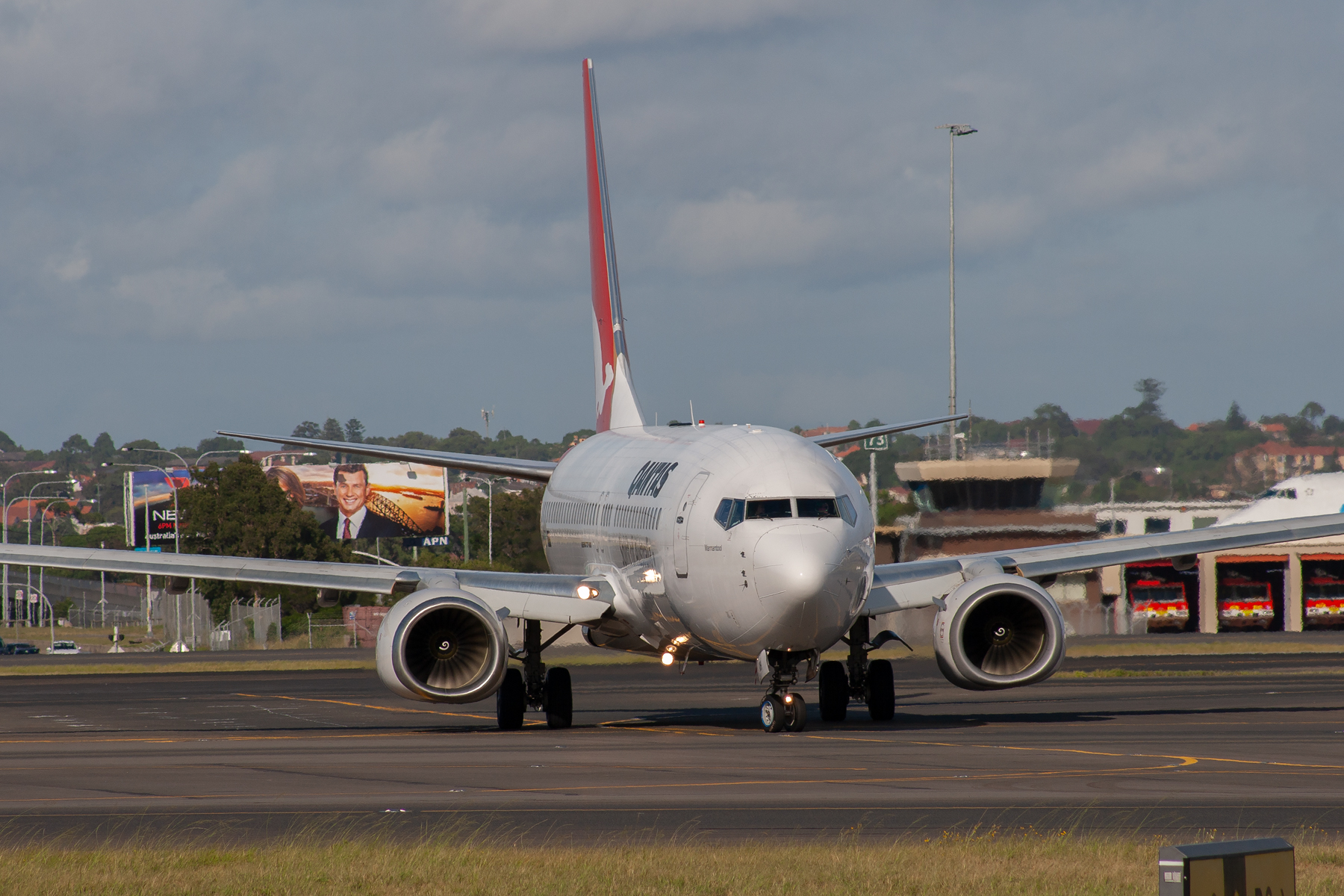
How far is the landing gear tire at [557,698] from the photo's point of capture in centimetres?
2688

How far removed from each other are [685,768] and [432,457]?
14.0m

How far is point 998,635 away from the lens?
84.7ft

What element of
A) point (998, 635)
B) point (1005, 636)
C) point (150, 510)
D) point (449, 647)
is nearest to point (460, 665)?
point (449, 647)

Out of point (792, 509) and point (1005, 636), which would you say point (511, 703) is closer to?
point (792, 509)

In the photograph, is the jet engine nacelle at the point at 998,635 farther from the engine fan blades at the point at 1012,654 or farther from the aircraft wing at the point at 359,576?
the aircraft wing at the point at 359,576

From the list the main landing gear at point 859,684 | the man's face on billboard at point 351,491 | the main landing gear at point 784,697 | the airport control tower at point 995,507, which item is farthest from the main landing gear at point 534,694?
the man's face on billboard at point 351,491

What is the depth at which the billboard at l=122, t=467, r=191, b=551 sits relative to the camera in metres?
107

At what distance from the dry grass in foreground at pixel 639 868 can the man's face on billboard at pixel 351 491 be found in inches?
4186

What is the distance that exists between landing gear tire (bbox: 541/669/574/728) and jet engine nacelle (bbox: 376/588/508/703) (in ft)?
6.55

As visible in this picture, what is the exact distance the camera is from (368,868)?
1230 centimetres

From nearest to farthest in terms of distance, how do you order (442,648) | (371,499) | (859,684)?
(442,648) → (859,684) → (371,499)

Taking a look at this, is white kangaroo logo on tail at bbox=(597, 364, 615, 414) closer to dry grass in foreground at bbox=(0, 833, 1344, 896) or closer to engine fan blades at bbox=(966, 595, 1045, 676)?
engine fan blades at bbox=(966, 595, 1045, 676)

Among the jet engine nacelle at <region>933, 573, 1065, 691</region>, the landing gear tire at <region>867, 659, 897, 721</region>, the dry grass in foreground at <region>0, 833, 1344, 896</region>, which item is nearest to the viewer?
the dry grass in foreground at <region>0, 833, 1344, 896</region>

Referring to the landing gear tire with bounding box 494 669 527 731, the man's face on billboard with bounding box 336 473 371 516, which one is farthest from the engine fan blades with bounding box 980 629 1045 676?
the man's face on billboard with bounding box 336 473 371 516
